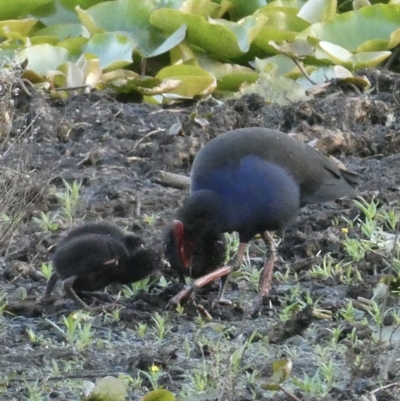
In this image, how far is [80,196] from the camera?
5.62m

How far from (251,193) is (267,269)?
36cm

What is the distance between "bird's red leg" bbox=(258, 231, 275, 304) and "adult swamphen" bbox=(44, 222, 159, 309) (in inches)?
19.5

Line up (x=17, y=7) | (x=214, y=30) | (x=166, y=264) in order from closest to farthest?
(x=166, y=264) < (x=214, y=30) < (x=17, y=7)

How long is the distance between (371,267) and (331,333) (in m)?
0.83

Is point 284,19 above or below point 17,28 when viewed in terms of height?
below

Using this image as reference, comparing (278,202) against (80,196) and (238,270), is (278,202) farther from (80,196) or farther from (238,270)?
(80,196)

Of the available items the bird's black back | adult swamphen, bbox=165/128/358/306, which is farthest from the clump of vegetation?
adult swamphen, bbox=165/128/358/306

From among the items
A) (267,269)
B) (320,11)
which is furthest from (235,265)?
(320,11)

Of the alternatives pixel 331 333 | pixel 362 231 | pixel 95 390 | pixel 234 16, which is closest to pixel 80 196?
pixel 362 231

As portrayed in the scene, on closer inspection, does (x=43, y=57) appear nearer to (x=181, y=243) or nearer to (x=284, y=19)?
(x=284, y=19)

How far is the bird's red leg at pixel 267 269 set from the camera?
4.51 meters

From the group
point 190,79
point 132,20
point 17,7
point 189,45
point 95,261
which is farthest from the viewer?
point 17,7

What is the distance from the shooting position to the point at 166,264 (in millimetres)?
4832

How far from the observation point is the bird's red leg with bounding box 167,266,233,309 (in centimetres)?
439
